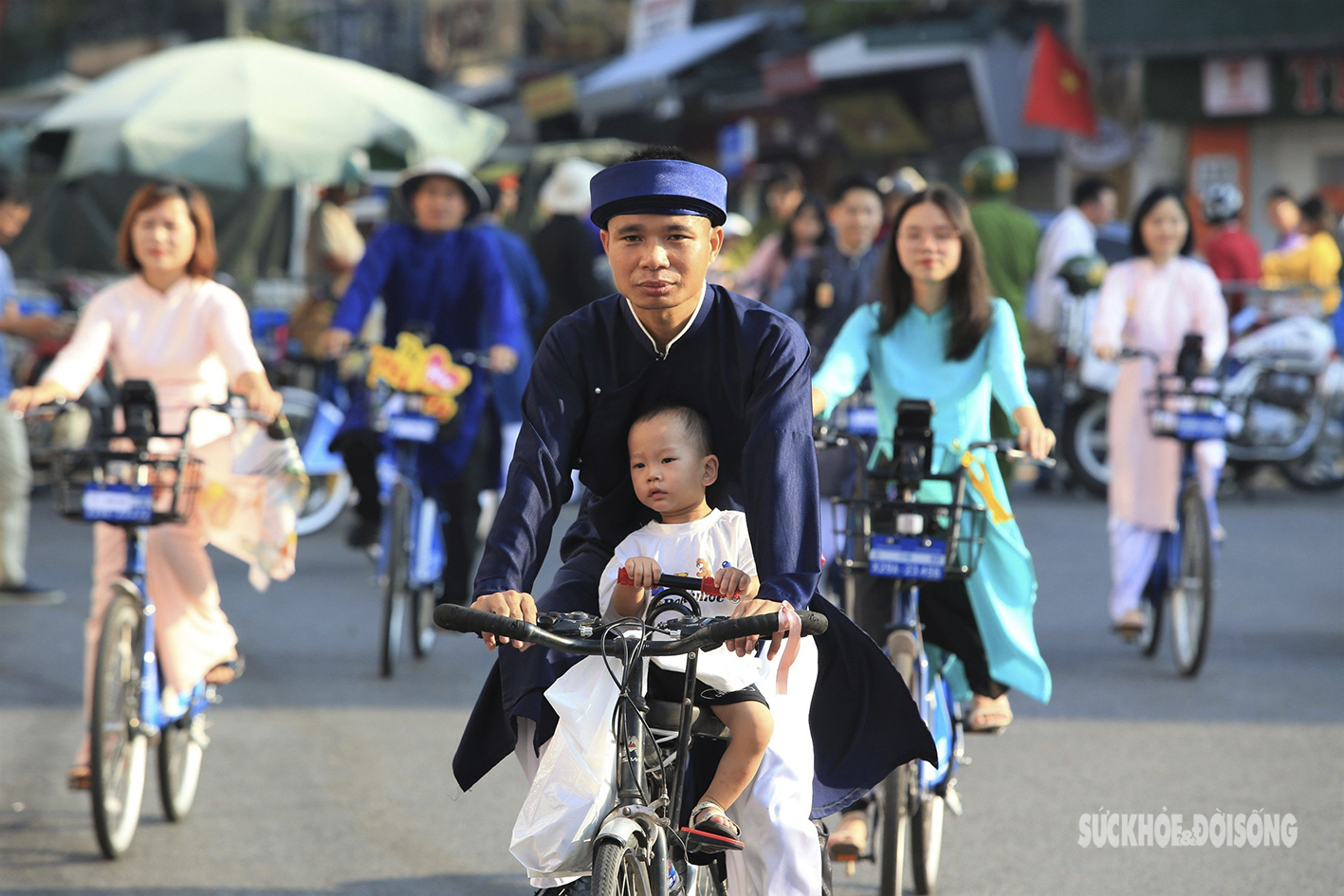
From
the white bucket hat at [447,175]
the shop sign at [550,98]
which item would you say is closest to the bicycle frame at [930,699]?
the white bucket hat at [447,175]

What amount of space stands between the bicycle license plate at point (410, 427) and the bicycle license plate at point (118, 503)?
276cm

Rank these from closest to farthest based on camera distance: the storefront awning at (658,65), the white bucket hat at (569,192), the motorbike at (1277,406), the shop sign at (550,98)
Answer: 1. the white bucket hat at (569,192)
2. the motorbike at (1277,406)
3. the storefront awning at (658,65)
4. the shop sign at (550,98)

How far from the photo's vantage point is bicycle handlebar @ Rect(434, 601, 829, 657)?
2.99 m

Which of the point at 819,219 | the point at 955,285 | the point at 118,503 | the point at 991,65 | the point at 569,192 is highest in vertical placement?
the point at 991,65

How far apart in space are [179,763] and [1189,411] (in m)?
4.73

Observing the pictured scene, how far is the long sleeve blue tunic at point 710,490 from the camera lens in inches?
134

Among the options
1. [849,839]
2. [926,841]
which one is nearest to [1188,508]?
[926,841]

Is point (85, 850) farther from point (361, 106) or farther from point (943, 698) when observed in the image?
point (361, 106)

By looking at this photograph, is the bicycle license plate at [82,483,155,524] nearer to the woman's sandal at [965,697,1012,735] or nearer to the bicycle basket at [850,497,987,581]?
the bicycle basket at [850,497,987,581]

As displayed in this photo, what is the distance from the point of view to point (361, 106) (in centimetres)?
1466

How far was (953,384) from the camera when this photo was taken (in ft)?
17.2

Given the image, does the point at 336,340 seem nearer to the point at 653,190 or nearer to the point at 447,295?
the point at 447,295

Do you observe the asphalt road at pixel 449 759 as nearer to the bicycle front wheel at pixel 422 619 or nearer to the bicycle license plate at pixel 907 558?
the bicycle front wheel at pixel 422 619

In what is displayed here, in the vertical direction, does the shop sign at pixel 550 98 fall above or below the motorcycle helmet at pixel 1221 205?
above
